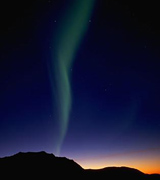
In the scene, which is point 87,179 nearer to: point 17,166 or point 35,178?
point 35,178

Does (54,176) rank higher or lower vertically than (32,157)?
lower

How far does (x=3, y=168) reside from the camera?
78062mm

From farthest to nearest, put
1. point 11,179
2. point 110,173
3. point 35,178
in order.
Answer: point 110,173 < point 35,178 < point 11,179

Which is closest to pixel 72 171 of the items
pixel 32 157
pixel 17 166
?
pixel 32 157

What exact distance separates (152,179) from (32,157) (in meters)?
71.8

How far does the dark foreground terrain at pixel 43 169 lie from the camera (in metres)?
78.6

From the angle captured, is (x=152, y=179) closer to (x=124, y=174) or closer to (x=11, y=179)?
(x=124, y=174)

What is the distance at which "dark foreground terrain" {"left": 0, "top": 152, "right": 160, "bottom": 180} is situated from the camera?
3095 inches

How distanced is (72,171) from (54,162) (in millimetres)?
11318

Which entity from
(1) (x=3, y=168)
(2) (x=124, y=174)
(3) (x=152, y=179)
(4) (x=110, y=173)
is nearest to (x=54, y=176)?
(1) (x=3, y=168)

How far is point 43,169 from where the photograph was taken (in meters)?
89.9

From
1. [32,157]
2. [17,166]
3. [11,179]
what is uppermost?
[32,157]

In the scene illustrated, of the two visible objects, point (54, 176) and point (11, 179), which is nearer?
point (11, 179)

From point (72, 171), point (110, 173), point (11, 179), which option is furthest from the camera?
point (110, 173)
